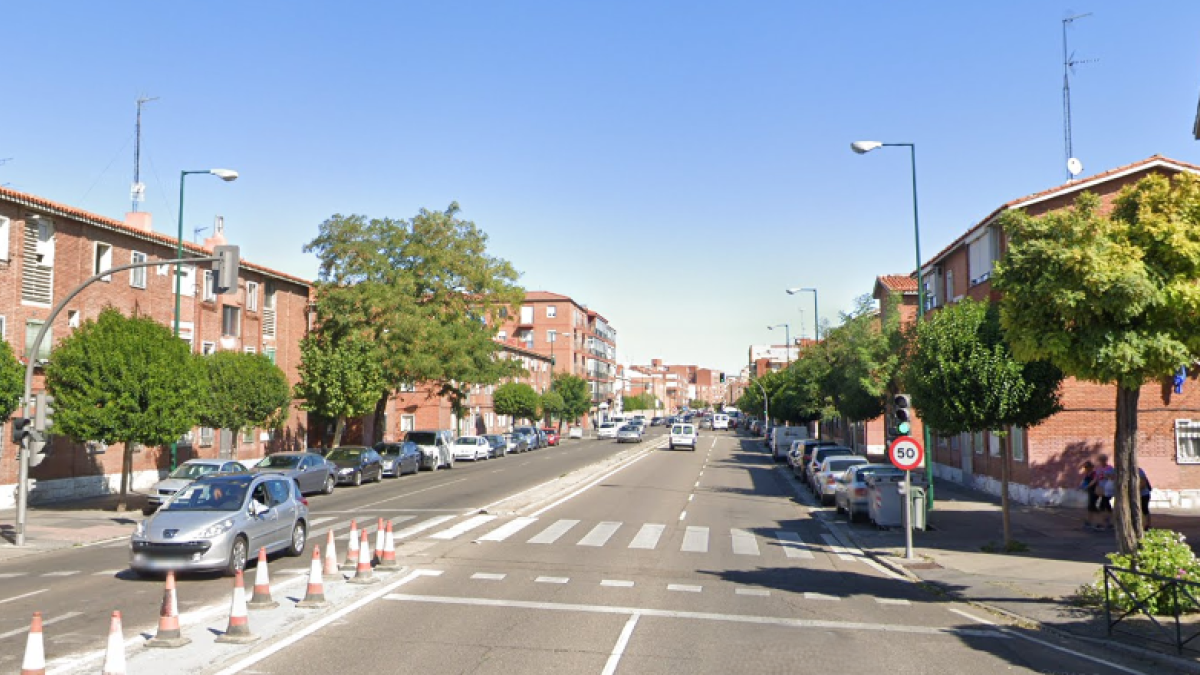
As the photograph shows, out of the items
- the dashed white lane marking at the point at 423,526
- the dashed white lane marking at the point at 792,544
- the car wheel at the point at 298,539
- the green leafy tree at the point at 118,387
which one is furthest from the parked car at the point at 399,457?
the car wheel at the point at 298,539

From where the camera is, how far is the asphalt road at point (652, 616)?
912 cm

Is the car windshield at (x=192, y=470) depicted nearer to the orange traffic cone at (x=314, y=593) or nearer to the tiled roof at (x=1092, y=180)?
the orange traffic cone at (x=314, y=593)

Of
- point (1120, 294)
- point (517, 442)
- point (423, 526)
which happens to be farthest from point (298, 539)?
point (517, 442)

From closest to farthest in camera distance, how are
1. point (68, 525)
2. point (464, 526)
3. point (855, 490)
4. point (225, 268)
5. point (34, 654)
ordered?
point (34, 654)
point (225, 268)
point (464, 526)
point (68, 525)
point (855, 490)

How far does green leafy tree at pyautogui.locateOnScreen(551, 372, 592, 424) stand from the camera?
94250 mm

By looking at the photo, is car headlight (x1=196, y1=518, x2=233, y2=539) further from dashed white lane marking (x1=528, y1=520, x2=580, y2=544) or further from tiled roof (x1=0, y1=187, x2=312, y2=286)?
tiled roof (x1=0, y1=187, x2=312, y2=286)

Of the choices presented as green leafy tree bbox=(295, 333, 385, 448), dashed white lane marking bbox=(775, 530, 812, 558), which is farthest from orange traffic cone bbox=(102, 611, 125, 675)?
green leafy tree bbox=(295, 333, 385, 448)

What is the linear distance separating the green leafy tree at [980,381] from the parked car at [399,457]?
24.6 m

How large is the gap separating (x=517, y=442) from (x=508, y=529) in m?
43.6

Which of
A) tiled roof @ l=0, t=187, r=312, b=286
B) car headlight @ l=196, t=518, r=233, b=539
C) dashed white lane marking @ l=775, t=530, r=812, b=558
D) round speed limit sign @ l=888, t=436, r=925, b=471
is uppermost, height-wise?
tiled roof @ l=0, t=187, r=312, b=286

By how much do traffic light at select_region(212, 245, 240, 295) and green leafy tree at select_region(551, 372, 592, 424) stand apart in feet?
243

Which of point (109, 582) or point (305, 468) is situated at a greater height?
point (305, 468)

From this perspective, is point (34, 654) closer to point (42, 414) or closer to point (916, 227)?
point (42, 414)

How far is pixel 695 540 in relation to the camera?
19438 mm
